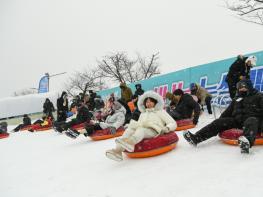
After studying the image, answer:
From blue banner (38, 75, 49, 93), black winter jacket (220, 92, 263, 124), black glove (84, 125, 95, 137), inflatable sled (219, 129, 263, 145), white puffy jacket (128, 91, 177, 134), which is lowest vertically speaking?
blue banner (38, 75, 49, 93)

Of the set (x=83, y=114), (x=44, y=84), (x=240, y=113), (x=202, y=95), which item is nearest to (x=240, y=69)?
(x=202, y=95)

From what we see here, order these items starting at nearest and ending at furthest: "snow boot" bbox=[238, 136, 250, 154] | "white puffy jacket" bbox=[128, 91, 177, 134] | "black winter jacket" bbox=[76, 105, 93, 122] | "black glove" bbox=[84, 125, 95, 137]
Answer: "snow boot" bbox=[238, 136, 250, 154] → "white puffy jacket" bbox=[128, 91, 177, 134] → "black glove" bbox=[84, 125, 95, 137] → "black winter jacket" bbox=[76, 105, 93, 122]

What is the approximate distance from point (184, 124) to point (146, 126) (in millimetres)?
2199

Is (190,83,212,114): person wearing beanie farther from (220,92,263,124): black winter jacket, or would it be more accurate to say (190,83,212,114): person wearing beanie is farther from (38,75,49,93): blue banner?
(38,75,49,93): blue banner

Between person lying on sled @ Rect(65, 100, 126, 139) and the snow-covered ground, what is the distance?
1551 millimetres

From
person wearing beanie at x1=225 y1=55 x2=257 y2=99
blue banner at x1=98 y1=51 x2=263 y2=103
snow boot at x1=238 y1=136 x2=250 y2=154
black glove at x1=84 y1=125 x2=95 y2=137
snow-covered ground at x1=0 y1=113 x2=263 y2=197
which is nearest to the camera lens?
snow-covered ground at x1=0 y1=113 x2=263 y2=197

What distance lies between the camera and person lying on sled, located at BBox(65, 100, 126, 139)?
7.43 metres

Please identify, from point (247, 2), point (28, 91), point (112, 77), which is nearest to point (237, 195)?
point (247, 2)

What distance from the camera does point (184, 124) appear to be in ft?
23.0

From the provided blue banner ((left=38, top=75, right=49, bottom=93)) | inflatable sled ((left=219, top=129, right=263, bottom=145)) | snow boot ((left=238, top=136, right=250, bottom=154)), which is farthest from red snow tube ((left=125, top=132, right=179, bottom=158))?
blue banner ((left=38, top=75, right=49, bottom=93))

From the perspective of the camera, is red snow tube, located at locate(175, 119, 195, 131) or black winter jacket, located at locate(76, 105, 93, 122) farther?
black winter jacket, located at locate(76, 105, 93, 122)

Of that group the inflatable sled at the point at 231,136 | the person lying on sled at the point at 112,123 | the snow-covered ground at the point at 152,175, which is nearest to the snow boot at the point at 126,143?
the snow-covered ground at the point at 152,175

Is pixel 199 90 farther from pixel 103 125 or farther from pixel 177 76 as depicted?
pixel 103 125

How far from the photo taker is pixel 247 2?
13164mm
